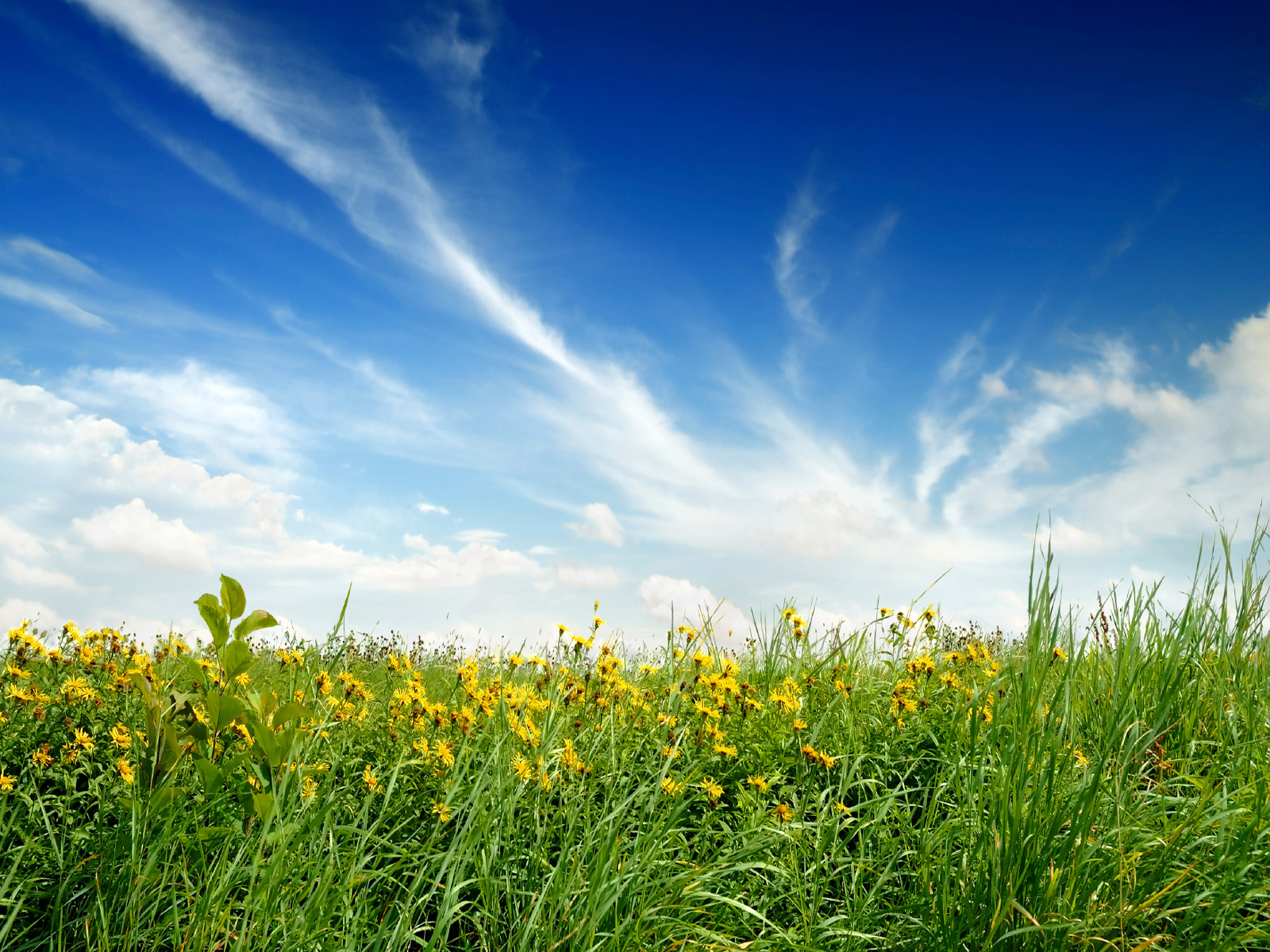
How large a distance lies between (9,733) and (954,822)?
4.05 metres

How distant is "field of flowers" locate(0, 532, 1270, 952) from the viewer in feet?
8.38

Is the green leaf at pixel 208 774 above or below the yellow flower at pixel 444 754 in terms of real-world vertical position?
below

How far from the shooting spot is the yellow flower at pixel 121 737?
3.47m

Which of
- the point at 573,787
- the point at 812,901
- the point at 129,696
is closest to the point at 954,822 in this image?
the point at 812,901

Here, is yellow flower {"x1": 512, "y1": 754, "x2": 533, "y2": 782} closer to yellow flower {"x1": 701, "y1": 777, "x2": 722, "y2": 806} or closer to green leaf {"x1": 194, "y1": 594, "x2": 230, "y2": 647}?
yellow flower {"x1": 701, "y1": 777, "x2": 722, "y2": 806}

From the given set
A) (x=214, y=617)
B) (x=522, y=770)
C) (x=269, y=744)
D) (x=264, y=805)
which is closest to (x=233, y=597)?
(x=214, y=617)

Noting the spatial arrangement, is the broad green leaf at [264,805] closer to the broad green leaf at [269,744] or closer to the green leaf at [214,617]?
the broad green leaf at [269,744]

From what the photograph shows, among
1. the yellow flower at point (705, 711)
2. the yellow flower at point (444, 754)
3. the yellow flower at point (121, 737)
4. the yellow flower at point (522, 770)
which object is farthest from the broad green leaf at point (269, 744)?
the yellow flower at point (705, 711)

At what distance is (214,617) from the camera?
271 cm

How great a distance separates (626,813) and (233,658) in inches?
64.6

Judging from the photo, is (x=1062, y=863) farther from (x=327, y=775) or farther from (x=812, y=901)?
(x=327, y=775)

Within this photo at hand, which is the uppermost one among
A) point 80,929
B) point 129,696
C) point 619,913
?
point 129,696

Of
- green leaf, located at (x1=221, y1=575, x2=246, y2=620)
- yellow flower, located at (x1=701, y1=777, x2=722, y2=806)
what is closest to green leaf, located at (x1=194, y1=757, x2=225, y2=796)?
green leaf, located at (x1=221, y1=575, x2=246, y2=620)

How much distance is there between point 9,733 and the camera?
11.5ft
